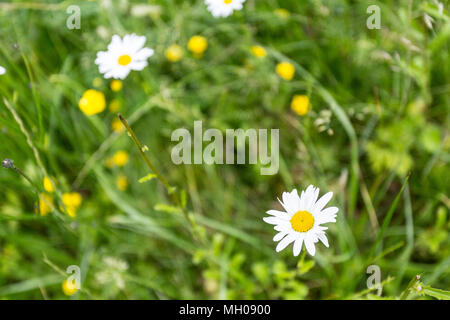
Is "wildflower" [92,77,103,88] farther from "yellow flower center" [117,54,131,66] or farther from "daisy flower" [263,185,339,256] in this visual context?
"daisy flower" [263,185,339,256]

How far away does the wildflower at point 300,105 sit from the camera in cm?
156

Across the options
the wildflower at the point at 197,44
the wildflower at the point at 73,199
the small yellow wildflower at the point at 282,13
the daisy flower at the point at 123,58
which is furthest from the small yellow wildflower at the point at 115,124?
the small yellow wildflower at the point at 282,13

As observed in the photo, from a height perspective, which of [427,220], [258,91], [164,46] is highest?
[164,46]

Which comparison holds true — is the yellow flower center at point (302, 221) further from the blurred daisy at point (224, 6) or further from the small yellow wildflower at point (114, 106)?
the small yellow wildflower at point (114, 106)

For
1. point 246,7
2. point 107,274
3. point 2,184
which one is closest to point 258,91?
point 246,7

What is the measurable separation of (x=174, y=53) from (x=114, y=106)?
0.35m

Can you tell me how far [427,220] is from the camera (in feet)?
4.76

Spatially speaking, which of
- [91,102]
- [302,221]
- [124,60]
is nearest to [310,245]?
[302,221]

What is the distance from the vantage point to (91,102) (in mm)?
1558

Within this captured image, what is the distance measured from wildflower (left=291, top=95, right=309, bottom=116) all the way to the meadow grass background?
0.04 meters

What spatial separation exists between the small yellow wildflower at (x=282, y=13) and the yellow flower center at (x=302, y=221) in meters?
0.99

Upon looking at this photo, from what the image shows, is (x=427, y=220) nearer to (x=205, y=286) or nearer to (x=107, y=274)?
(x=205, y=286)

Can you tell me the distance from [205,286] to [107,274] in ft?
1.23

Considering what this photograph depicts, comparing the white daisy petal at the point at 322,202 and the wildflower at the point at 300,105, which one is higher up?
the wildflower at the point at 300,105
